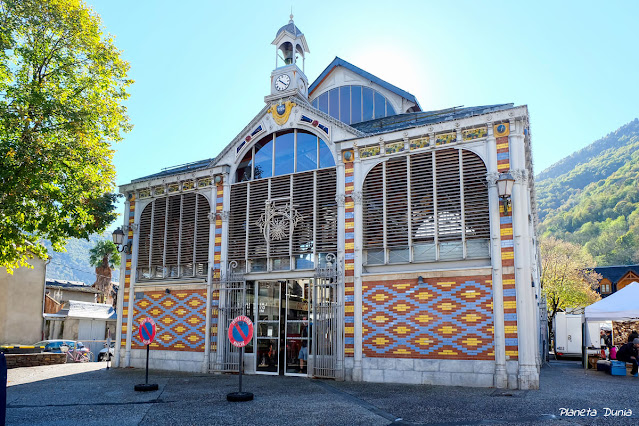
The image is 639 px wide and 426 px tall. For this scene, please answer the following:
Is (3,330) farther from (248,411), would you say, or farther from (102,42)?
(248,411)

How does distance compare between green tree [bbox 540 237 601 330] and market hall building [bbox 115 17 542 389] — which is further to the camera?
green tree [bbox 540 237 601 330]

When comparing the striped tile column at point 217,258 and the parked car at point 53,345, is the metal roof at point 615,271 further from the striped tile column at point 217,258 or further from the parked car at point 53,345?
the parked car at point 53,345

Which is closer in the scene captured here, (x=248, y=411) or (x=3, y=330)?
(x=248, y=411)

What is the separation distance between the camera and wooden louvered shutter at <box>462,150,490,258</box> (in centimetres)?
1358

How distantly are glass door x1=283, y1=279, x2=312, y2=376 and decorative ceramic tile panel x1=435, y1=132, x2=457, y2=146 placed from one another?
18.9 feet

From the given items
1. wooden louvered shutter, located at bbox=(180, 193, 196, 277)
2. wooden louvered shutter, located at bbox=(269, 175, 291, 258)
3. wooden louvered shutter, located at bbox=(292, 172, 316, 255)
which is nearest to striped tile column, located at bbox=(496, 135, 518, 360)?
wooden louvered shutter, located at bbox=(292, 172, 316, 255)

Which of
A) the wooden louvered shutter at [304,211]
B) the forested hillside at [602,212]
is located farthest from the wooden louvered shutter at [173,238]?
the forested hillside at [602,212]

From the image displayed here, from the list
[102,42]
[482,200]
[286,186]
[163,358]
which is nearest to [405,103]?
[286,186]

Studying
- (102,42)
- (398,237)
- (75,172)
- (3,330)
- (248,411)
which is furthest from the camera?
(3,330)

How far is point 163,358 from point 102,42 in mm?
10846

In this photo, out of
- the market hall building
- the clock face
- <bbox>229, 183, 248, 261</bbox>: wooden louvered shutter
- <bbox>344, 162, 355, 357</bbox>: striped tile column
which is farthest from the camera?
the clock face

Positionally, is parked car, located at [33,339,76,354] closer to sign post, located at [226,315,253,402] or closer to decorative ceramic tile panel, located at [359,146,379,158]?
sign post, located at [226,315,253,402]

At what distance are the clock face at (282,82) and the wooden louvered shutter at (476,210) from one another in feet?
24.3

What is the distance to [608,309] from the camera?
16828mm
